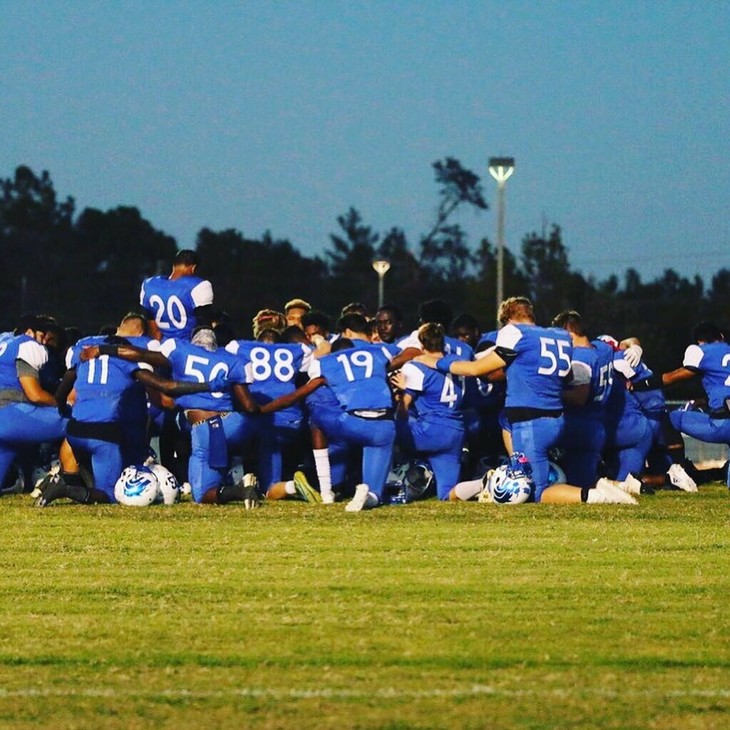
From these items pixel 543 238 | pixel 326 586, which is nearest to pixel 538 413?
pixel 326 586

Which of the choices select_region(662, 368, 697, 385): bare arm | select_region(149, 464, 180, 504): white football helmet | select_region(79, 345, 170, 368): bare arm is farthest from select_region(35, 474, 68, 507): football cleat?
select_region(662, 368, 697, 385): bare arm

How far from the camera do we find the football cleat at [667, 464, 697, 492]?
1706 cm

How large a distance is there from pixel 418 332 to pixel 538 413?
5.92ft

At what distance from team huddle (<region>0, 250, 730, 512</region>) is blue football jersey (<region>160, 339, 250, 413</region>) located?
0.04ft

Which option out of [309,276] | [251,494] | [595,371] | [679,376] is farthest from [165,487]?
[309,276]

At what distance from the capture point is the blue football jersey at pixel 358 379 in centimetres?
1489

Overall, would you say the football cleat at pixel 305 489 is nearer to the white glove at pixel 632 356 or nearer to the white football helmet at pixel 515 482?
the white football helmet at pixel 515 482

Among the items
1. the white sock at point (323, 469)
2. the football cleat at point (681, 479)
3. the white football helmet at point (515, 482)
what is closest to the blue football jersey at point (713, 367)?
the football cleat at point (681, 479)

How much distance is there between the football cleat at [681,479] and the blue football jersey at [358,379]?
3.77 meters

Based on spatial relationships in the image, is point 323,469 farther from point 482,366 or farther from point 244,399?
point 482,366

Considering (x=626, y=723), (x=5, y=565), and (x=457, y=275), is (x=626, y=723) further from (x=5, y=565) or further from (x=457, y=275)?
(x=457, y=275)

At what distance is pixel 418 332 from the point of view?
16062 mm

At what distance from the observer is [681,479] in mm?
17156

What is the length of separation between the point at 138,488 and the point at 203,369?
3.96ft
